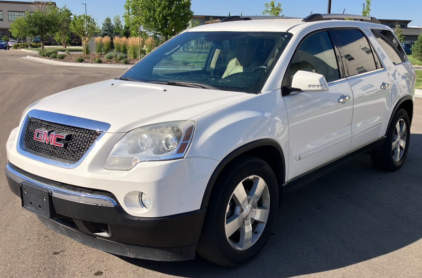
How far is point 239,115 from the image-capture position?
313 cm

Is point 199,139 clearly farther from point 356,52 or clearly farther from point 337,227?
point 356,52

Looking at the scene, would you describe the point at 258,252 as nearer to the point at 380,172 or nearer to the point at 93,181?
the point at 93,181

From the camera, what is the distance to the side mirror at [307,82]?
3518 mm

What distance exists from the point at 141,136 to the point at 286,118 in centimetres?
127

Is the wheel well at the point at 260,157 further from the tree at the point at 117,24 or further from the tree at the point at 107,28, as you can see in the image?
the tree at the point at 107,28

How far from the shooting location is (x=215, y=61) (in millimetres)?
4145

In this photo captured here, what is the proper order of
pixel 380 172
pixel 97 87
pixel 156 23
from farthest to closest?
pixel 156 23, pixel 380 172, pixel 97 87

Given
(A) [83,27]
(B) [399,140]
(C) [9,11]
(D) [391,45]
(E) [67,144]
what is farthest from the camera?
(C) [9,11]

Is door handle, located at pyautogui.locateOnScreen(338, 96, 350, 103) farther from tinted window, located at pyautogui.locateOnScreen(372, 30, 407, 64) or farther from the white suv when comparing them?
tinted window, located at pyautogui.locateOnScreen(372, 30, 407, 64)

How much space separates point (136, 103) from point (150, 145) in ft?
1.86

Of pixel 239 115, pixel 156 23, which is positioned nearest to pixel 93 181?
pixel 239 115

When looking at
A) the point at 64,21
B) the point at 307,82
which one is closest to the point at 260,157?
the point at 307,82

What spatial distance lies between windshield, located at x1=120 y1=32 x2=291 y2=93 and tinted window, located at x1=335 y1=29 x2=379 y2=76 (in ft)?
2.99

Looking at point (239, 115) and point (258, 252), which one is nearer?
point (239, 115)
